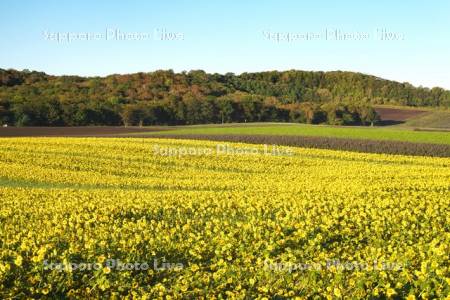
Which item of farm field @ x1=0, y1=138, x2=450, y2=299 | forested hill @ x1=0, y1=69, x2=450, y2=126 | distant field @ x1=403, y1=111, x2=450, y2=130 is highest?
forested hill @ x1=0, y1=69, x2=450, y2=126

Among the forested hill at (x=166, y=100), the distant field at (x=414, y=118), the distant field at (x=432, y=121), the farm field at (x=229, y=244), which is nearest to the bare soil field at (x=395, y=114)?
the distant field at (x=414, y=118)

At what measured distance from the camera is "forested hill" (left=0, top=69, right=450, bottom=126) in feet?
245

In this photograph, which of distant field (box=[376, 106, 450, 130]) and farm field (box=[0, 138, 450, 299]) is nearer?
farm field (box=[0, 138, 450, 299])

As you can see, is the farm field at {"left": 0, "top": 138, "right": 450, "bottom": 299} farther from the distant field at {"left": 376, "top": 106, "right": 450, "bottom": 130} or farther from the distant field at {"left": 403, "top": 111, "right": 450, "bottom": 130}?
the distant field at {"left": 376, "top": 106, "right": 450, "bottom": 130}

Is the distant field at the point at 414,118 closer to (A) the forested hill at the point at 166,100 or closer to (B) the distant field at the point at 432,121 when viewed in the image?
(B) the distant field at the point at 432,121

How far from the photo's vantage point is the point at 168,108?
279 ft

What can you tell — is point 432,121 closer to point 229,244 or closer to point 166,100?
point 166,100

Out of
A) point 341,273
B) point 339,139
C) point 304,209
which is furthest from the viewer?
point 339,139

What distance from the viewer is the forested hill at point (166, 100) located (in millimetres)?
74562

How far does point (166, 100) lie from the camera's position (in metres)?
87.4

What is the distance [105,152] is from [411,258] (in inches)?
1090

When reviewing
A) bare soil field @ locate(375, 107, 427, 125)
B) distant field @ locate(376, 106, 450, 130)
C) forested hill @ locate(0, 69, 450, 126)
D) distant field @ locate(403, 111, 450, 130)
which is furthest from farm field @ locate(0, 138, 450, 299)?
bare soil field @ locate(375, 107, 427, 125)

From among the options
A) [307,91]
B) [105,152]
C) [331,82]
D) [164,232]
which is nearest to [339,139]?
[105,152]

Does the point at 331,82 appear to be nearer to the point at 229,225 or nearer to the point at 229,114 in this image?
the point at 229,114
